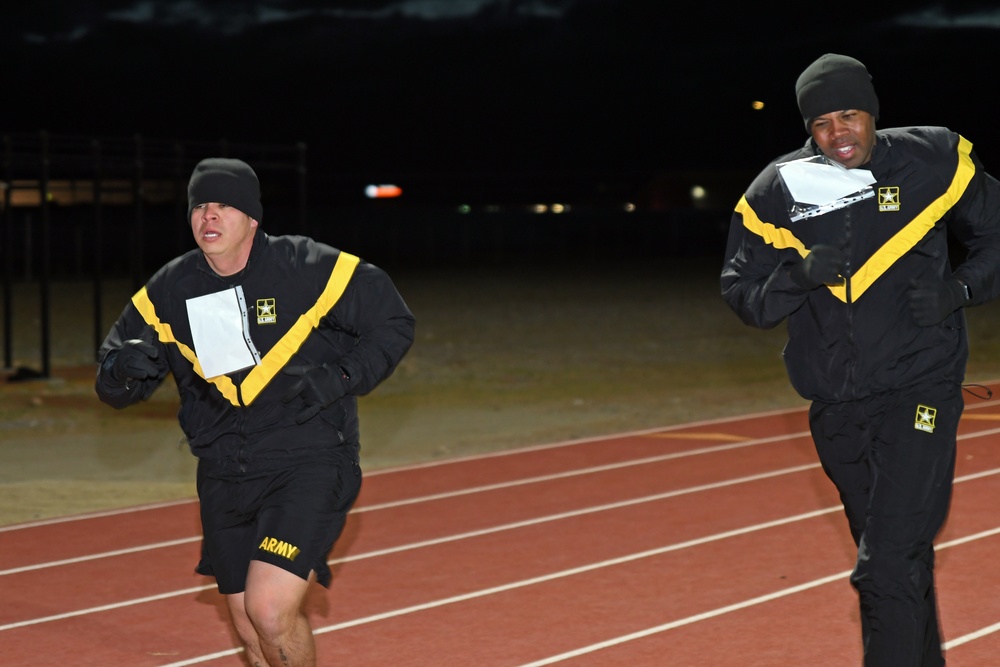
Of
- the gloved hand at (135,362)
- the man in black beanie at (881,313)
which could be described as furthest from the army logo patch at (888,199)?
the gloved hand at (135,362)

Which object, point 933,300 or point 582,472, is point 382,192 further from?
point 933,300

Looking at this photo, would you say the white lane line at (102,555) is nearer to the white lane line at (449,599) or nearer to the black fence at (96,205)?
the white lane line at (449,599)

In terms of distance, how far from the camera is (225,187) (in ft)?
13.9

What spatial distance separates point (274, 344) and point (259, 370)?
0.27 ft

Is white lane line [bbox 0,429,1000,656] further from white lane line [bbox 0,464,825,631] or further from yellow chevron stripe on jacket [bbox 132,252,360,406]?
yellow chevron stripe on jacket [bbox 132,252,360,406]

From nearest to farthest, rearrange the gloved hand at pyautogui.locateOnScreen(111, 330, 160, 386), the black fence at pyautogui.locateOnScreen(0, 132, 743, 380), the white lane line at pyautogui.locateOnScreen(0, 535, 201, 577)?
the gloved hand at pyautogui.locateOnScreen(111, 330, 160, 386) < the white lane line at pyautogui.locateOnScreen(0, 535, 201, 577) < the black fence at pyautogui.locateOnScreen(0, 132, 743, 380)

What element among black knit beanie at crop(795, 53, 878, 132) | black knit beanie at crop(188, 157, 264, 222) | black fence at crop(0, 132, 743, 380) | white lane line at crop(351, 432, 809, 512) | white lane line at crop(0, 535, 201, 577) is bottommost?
black fence at crop(0, 132, 743, 380)

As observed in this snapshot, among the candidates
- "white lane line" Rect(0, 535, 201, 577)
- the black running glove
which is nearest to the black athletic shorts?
the black running glove

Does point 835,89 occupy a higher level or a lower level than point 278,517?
higher

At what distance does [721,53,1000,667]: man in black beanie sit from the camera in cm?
A: 409

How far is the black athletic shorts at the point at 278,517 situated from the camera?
4.11 meters

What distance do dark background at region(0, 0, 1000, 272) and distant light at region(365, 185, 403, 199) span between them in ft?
1.81

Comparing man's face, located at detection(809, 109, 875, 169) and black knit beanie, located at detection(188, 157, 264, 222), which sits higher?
man's face, located at detection(809, 109, 875, 169)

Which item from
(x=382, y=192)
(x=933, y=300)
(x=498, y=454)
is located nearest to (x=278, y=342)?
(x=933, y=300)
